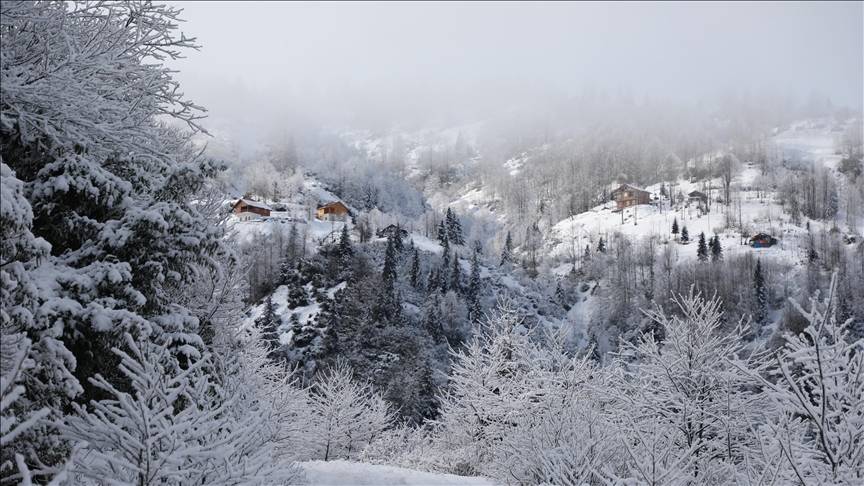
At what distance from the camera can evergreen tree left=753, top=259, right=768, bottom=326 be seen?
73.1 meters

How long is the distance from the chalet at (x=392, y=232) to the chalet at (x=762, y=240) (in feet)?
215

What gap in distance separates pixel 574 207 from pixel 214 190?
155m

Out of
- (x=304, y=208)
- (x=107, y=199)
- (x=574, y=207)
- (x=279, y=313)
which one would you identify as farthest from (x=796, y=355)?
(x=574, y=207)

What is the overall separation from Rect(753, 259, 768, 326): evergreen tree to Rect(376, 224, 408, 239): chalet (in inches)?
2080

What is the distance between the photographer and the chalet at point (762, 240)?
3802 inches

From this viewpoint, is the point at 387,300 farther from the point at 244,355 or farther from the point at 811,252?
the point at 811,252

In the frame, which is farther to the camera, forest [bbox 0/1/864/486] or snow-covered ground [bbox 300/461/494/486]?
snow-covered ground [bbox 300/461/494/486]

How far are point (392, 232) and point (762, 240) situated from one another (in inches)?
2753

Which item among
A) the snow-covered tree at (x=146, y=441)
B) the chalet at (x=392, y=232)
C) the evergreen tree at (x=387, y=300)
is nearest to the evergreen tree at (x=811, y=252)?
the chalet at (x=392, y=232)

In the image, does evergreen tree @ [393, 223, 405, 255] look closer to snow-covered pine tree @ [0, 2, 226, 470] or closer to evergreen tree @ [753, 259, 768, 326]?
evergreen tree @ [753, 259, 768, 326]

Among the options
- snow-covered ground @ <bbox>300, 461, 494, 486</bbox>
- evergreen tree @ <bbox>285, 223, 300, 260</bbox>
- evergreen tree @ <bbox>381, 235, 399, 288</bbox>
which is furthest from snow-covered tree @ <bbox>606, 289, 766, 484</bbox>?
evergreen tree @ <bbox>285, 223, 300, 260</bbox>

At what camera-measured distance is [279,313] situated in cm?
6116

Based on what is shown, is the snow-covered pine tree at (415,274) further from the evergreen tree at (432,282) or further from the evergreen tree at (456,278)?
the evergreen tree at (456,278)

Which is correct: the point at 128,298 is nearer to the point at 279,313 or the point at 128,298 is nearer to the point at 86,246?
the point at 86,246
